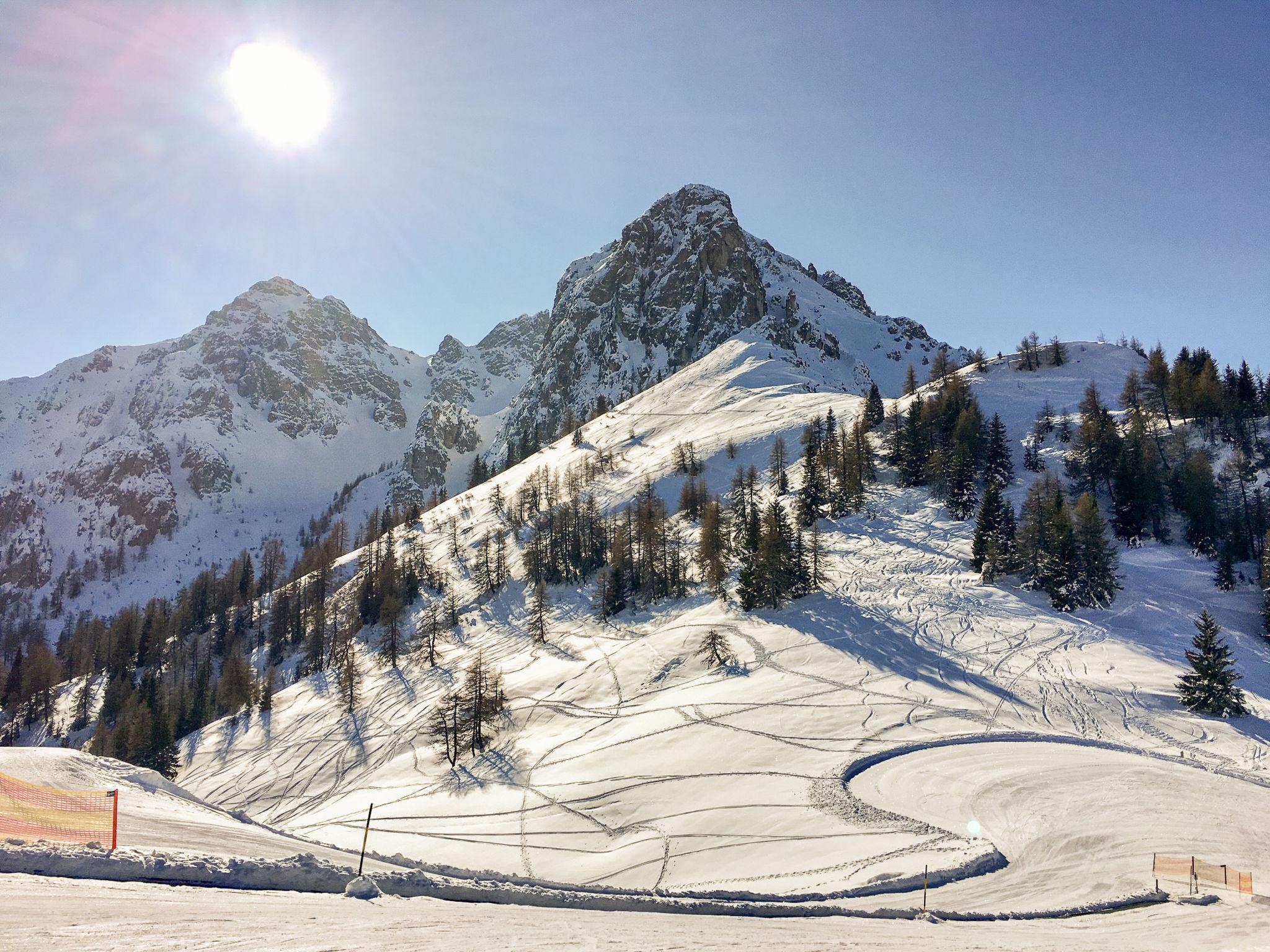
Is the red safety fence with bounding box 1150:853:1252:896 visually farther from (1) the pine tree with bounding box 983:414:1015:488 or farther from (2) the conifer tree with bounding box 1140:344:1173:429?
(2) the conifer tree with bounding box 1140:344:1173:429

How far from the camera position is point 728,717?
37.8 metres

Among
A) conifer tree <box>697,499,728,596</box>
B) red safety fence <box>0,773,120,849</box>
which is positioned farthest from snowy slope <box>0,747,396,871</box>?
conifer tree <box>697,499,728,596</box>

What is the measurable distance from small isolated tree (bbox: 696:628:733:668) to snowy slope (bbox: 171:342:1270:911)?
119 centimetres

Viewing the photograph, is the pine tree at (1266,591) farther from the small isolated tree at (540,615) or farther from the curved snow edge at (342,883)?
the small isolated tree at (540,615)

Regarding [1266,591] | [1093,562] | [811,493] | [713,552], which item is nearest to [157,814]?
[713,552]

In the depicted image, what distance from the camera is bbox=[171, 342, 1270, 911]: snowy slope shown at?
77.8ft

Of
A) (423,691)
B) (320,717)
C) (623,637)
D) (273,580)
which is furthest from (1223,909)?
(273,580)

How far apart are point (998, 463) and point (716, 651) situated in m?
44.8

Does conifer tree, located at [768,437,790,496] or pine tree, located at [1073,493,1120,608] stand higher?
conifer tree, located at [768,437,790,496]

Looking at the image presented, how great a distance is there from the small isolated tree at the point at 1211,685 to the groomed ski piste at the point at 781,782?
0.83 meters

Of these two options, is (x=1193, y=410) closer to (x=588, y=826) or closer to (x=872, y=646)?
(x=872, y=646)

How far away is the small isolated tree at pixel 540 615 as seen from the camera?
220 feet

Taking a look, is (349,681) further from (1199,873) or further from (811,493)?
(1199,873)

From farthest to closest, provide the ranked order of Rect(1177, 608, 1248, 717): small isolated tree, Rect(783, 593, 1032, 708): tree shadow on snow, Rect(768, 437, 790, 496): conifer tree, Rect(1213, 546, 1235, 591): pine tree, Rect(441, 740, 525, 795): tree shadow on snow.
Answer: Rect(768, 437, 790, 496): conifer tree, Rect(1213, 546, 1235, 591): pine tree, Rect(783, 593, 1032, 708): tree shadow on snow, Rect(441, 740, 525, 795): tree shadow on snow, Rect(1177, 608, 1248, 717): small isolated tree
